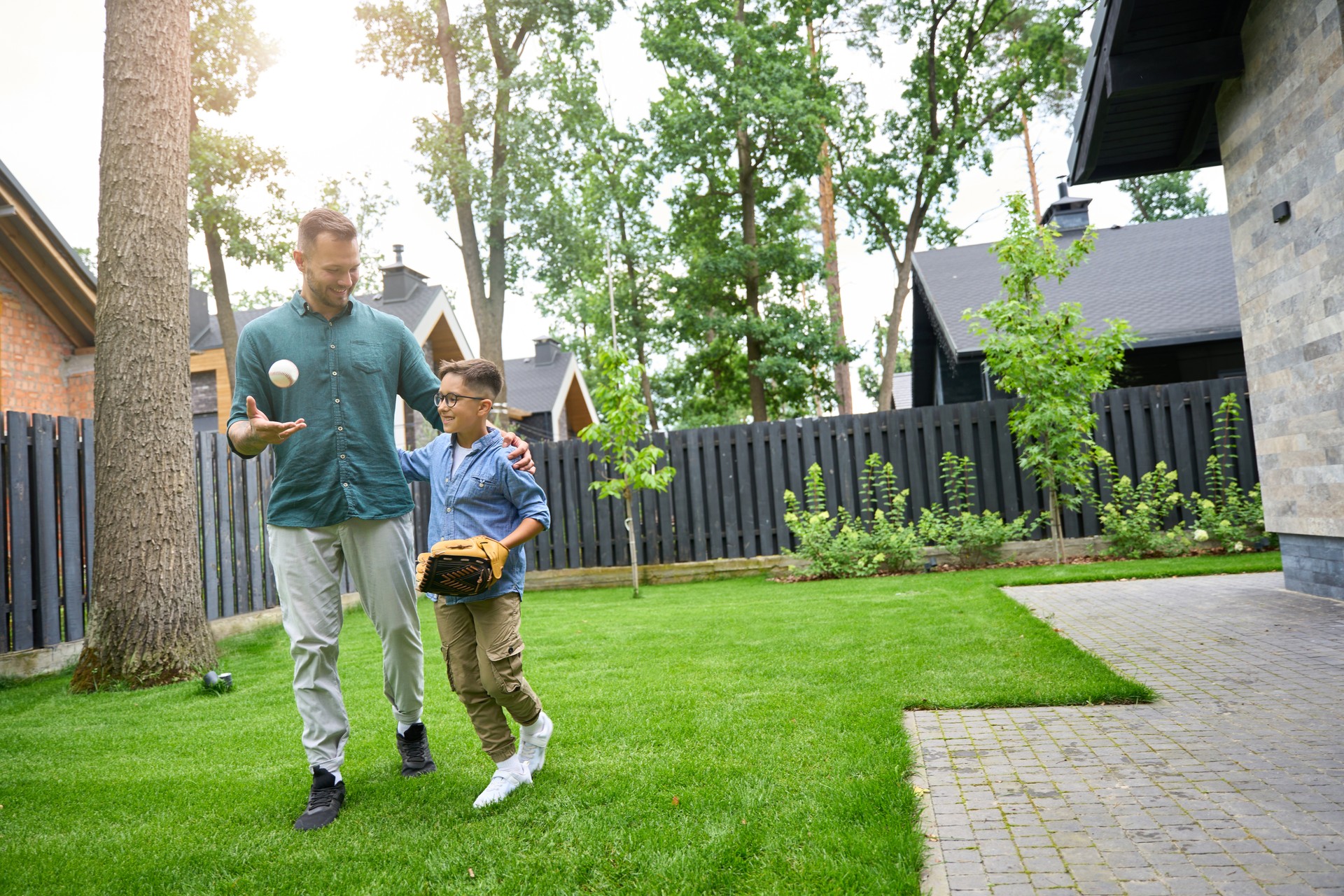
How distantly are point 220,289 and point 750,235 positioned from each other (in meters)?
10.4

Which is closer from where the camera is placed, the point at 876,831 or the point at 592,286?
the point at 876,831

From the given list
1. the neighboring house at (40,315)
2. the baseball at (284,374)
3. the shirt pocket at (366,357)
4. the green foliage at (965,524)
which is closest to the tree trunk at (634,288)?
the green foliage at (965,524)

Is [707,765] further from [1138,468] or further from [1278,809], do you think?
[1138,468]

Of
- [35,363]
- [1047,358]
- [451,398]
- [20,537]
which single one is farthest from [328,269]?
[35,363]

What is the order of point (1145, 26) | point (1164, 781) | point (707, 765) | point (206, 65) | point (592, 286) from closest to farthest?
point (1164, 781), point (707, 765), point (1145, 26), point (206, 65), point (592, 286)

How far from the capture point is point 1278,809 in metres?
2.61

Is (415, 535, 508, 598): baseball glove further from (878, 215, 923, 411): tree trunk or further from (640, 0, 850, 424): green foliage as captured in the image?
(878, 215, 923, 411): tree trunk

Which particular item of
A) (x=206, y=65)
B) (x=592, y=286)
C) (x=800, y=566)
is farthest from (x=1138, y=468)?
(x=592, y=286)

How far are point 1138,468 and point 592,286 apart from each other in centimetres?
1994

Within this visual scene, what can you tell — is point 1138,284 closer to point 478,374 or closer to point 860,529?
point 860,529

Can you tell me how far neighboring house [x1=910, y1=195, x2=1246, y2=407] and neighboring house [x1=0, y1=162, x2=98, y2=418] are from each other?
11652mm

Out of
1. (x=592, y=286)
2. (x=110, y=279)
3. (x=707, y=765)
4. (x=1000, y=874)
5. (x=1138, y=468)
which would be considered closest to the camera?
(x=1000, y=874)

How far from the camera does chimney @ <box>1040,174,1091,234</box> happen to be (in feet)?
62.5

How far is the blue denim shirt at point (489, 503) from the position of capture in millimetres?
3174
